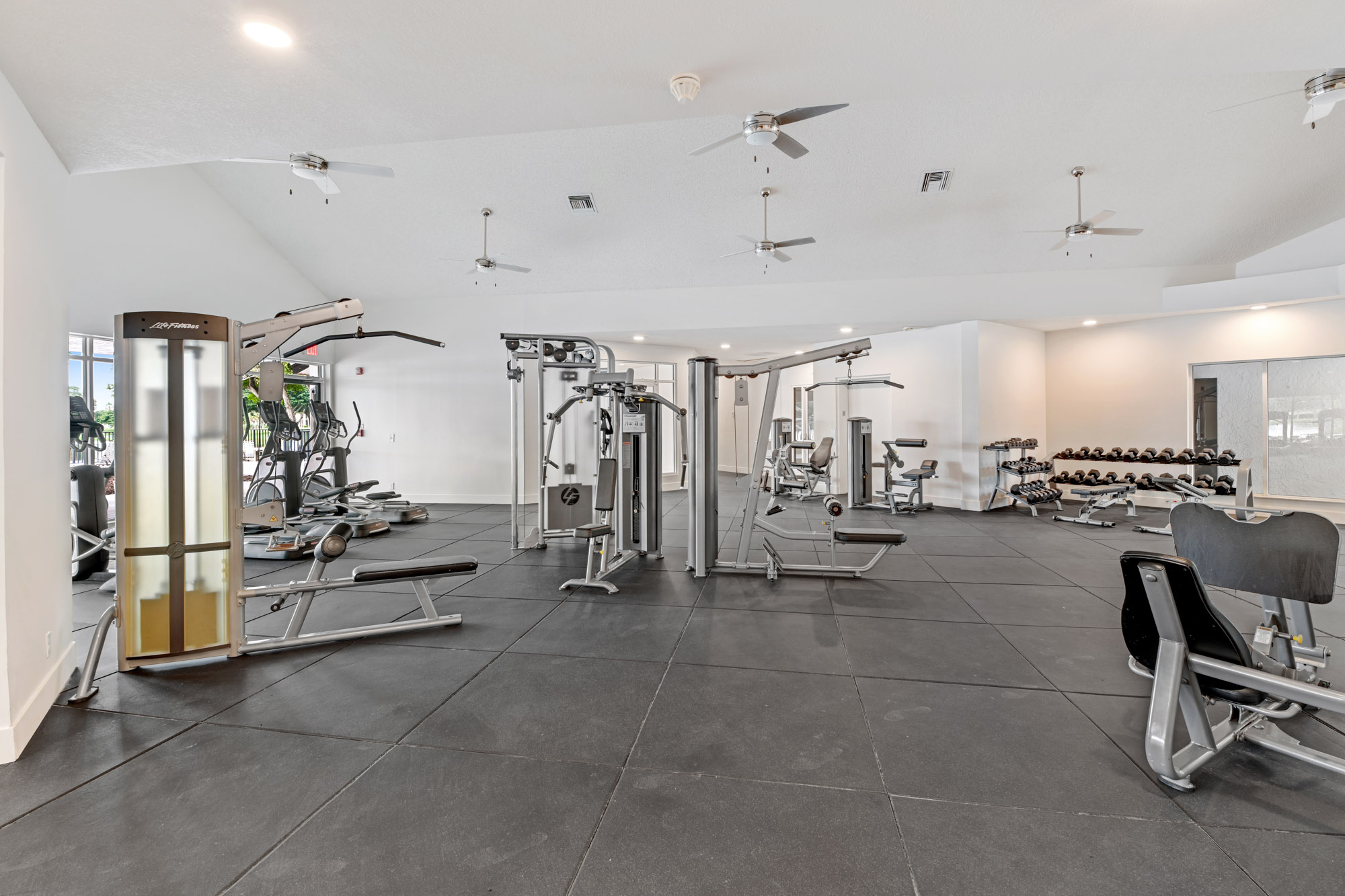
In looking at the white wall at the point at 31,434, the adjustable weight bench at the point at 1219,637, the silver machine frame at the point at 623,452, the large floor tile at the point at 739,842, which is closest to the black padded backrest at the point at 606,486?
the silver machine frame at the point at 623,452

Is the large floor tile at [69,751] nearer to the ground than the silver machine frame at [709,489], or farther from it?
nearer to the ground

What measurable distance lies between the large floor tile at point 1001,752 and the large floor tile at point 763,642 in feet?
1.24

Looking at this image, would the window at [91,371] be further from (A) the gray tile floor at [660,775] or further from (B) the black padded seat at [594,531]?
(B) the black padded seat at [594,531]

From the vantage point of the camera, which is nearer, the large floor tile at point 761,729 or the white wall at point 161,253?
the large floor tile at point 761,729

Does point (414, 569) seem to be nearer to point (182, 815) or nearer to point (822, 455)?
point (182, 815)

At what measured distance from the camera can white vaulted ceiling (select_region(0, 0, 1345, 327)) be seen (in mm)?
2002

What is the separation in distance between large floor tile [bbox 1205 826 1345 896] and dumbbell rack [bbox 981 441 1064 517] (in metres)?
6.69

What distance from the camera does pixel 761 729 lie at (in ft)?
7.45

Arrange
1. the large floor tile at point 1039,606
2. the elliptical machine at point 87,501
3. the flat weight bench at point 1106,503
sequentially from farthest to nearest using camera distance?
the flat weight bench at point 1106,503 → the elliptical machine at point 87,501 → the large floor tile at point 1039,606

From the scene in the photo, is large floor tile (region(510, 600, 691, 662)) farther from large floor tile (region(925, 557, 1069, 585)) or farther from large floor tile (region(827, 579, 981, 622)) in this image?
large floor tile (region(925, 557, 1069, 585))

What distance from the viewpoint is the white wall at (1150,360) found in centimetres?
687

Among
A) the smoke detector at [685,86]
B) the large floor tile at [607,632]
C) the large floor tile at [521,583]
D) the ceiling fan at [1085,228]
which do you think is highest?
the ceiling fan at [1085,228]

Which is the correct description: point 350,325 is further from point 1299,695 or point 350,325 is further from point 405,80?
point 1299,695

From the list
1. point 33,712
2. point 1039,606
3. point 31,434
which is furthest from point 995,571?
point 31,434
